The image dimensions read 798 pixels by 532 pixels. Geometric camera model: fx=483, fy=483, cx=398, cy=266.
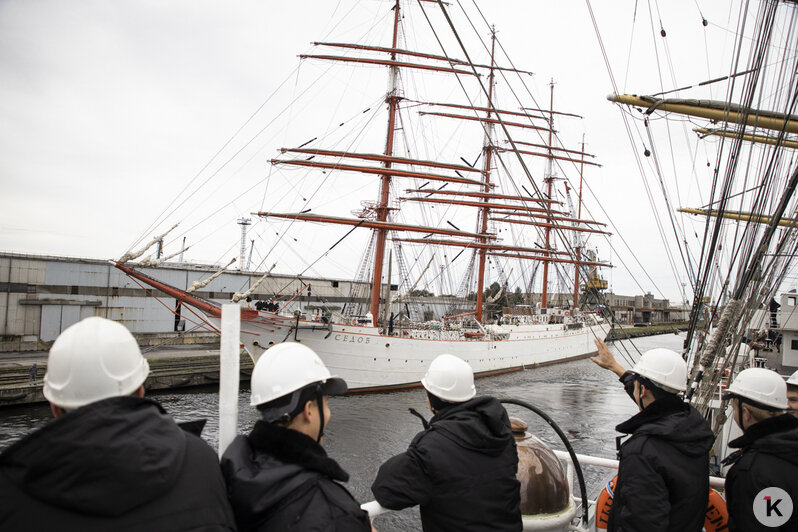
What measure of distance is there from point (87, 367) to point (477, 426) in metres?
1.75

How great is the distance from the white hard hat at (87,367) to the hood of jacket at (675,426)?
248 centimetres

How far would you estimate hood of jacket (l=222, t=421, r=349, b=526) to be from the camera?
163 centimetres

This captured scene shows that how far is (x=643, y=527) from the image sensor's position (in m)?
2.48

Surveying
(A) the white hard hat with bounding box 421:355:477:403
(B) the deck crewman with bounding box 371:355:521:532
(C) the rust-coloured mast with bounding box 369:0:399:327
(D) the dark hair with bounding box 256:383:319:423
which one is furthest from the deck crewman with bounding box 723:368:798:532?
(C) the rust-coloured mast with bounding box 369:0:399:327

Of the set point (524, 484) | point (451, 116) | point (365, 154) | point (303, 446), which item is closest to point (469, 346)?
point (365, 154)

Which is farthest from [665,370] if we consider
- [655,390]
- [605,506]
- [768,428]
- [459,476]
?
[459,476]

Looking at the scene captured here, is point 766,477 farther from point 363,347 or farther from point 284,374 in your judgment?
point 363,347

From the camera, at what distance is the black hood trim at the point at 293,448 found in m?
1.72

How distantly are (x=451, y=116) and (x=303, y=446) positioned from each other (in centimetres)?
4023

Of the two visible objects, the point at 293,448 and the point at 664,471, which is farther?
the point at 664,471

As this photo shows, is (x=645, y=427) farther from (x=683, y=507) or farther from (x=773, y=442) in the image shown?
(x=773, y=442)

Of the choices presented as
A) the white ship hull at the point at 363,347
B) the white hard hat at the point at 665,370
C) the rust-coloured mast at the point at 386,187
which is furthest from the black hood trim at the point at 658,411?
the rust-coloured mast at the point at 386,187

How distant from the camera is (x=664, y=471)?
2545mm

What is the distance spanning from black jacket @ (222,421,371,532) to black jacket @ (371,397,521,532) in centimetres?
68
